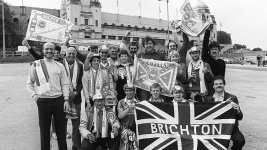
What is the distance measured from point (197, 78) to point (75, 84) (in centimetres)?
238

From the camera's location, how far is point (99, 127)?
5.21 m

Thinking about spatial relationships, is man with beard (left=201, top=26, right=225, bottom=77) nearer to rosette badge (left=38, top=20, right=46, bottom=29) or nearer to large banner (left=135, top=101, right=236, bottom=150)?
large banner (left=135, top=101, right=236, bottom=150)

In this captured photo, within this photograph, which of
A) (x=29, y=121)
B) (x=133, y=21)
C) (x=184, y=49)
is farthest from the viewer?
(x=133, y=21)

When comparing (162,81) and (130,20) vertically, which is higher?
(130,20)

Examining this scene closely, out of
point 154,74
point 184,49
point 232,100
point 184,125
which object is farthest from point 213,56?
point 184,125

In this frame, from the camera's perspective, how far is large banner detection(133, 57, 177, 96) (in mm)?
6363

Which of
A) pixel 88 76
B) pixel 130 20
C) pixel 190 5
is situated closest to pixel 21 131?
pixel 88 76

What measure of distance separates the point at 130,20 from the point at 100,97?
317ft

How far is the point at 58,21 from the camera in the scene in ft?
24.5

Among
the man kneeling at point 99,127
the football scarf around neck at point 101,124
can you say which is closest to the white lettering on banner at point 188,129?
the man kneeling at point 99,127

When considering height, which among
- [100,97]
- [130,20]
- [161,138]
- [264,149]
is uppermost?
[130,20]

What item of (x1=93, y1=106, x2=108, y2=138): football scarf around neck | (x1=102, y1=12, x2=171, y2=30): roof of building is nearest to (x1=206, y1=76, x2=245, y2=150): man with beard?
(x1=93, y1=106, x2=108, y2=138): football scarf around neck

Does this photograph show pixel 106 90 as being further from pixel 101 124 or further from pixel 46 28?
pixel 46 28

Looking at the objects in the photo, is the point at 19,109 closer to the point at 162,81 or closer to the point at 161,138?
the point at 162,81
